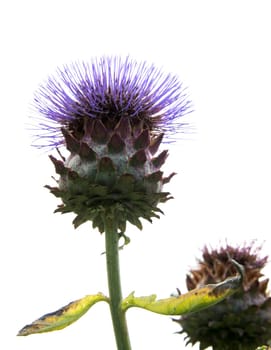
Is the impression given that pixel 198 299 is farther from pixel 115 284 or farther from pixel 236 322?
pixel 236 322

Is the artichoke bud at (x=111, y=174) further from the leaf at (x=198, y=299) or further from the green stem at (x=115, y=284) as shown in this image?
the leaf at (x=198, y=299)

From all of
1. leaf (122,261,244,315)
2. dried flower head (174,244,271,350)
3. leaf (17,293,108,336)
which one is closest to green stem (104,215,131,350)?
leaf (17,293,108,336)

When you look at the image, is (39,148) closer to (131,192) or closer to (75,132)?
(75,132)

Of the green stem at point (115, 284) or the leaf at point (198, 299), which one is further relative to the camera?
the green stem at point (115, 284)

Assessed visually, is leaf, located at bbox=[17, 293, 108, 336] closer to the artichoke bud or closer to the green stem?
the green stem

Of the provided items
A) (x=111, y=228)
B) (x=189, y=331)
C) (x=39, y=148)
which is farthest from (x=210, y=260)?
(x=39, y=148)

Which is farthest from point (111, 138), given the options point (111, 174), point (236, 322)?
point (236, 322)

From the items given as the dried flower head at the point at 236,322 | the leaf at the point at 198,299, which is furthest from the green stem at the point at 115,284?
the dried flower head at the point at 236,322
